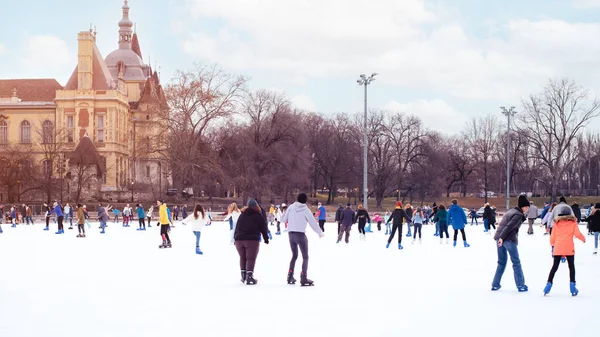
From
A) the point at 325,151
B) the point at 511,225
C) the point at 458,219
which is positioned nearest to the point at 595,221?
the point at 458,219

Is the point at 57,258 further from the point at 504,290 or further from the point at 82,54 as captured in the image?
the point at 82,54

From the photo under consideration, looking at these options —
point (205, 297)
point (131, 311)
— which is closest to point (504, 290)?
point (205, 297)

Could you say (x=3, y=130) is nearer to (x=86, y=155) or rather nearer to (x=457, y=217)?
(x=86, y=155)

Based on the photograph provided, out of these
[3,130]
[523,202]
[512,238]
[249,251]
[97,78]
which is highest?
[97,78]

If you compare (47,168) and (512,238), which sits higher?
(47,168)

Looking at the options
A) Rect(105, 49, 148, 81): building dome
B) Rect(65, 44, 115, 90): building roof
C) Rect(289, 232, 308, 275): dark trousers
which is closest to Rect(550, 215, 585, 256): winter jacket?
Rect(289, 232, 308, 275): dark trousers

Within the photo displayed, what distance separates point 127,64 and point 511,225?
3851 inches

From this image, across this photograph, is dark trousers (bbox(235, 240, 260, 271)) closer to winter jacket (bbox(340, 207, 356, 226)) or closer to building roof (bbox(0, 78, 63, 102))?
winter jacket (bbox(340, 207, 356, 226))

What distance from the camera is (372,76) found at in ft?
149

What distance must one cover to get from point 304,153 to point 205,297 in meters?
57.8

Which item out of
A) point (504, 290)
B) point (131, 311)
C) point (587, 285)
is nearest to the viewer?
point (131, 311)

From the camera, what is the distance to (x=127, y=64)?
104812mm

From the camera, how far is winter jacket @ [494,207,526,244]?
38.2 feet

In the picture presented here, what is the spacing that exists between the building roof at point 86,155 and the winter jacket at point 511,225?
71.0m
